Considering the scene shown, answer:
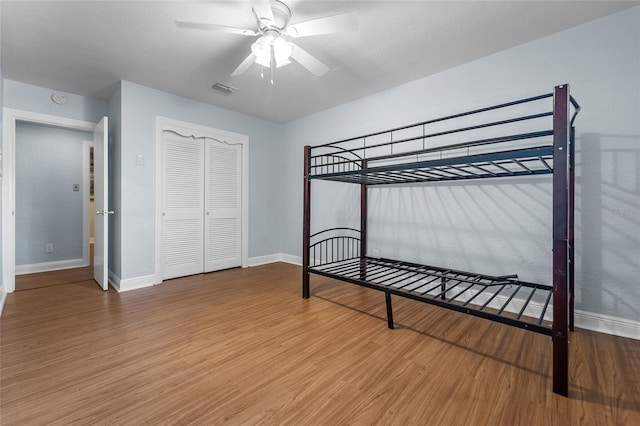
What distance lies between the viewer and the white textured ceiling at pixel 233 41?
188 centimetres

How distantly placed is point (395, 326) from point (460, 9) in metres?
2.37

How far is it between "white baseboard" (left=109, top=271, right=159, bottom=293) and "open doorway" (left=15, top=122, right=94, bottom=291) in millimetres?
706

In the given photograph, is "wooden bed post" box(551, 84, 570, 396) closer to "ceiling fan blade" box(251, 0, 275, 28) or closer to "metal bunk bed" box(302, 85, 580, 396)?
"metal bunk bed" box(302, 85, 580, 396)

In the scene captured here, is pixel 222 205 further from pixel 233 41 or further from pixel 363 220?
pixel 233 41

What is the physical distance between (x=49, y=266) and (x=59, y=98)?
2447 millimetres

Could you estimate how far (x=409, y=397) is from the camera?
4.40 ft

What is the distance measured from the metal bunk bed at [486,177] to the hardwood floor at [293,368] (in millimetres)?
217

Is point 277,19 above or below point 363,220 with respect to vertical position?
above

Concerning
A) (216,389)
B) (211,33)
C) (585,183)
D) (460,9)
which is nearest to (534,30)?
(460,9)

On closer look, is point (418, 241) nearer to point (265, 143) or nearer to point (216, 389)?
point (216, 389)

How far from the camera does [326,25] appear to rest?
174cm

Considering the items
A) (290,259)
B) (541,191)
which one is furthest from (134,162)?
(541,191)

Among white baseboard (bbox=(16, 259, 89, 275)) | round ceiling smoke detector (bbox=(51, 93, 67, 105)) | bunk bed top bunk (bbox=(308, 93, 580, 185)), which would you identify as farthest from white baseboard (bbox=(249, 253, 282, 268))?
round ceiling smoke detector (bbox=(51, 93, 67, 105))

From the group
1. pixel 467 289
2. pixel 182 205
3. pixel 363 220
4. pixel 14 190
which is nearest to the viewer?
pixel 467 289
